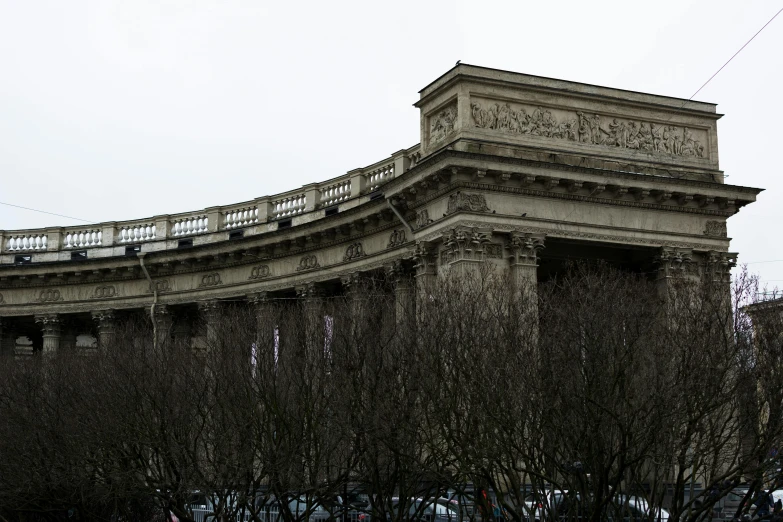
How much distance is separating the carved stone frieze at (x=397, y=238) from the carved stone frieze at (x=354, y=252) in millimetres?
1950

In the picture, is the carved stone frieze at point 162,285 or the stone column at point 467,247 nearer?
the stone column at point 467,247

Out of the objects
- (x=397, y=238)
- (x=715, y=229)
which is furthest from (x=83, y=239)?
(x=715, y=229)

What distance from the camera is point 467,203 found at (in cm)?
3456

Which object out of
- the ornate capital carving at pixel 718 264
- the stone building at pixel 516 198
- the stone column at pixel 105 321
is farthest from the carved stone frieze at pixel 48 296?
the ornate capital carving at pixel 718 264

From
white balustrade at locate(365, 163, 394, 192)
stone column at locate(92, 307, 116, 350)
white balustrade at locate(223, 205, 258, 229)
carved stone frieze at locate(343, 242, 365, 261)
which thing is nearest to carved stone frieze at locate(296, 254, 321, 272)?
carved stone frieze at locate(343, 242, 365, 261)

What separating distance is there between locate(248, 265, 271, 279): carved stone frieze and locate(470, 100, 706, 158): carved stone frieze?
1502cm

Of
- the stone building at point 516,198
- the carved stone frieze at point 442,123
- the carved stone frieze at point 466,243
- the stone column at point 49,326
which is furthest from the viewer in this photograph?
the stone column at point 49,326

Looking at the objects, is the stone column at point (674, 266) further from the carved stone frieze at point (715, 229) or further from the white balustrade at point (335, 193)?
the white balustrade at point (335, 193)

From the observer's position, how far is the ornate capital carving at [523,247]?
Result: 35062 mm

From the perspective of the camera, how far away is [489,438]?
22.5 metres

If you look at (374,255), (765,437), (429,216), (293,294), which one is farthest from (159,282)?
(765,437)

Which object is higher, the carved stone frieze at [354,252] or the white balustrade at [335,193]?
the white balustrade at [335,193]

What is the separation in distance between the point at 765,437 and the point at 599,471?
3.32 metres

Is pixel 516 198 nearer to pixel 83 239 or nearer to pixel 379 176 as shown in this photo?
pixel 379 176
